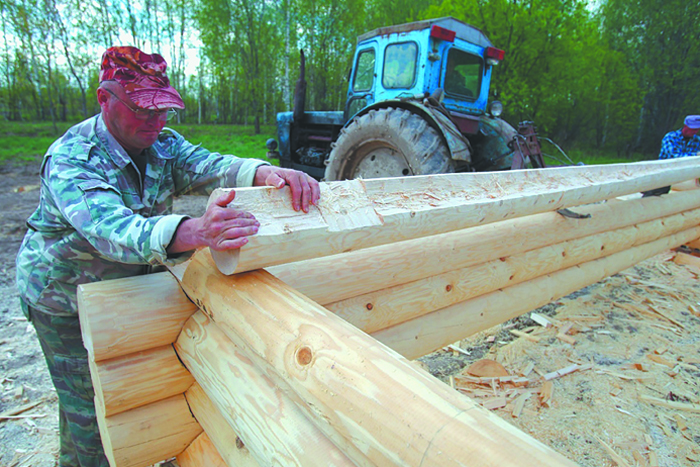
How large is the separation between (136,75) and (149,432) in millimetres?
1476

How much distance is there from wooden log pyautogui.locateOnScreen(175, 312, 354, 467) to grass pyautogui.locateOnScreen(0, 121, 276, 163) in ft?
32.8

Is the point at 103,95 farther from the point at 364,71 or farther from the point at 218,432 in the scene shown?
the point at 364,71

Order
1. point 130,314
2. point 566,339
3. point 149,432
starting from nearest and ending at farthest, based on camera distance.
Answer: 1. point 130,314
2. point 149,432
3. point 566,339

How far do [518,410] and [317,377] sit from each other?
2.08 m

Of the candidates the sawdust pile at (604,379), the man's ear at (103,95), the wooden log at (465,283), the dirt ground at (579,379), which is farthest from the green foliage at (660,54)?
the man's ear at (103,95)

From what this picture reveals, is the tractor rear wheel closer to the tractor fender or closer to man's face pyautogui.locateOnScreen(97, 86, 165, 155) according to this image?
the tractor fender

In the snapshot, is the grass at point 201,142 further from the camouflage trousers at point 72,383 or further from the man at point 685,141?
the camouflage trousers at point 72,383

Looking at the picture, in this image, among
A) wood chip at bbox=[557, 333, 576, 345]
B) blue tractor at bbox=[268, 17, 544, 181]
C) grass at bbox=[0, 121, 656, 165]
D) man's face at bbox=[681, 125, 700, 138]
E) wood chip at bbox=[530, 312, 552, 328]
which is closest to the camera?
wood chip at bbox=[557, 333, 576, 345]

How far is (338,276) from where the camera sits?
78.0 inches

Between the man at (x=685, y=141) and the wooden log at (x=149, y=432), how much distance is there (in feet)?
25.5

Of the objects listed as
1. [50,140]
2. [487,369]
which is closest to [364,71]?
[487,369]

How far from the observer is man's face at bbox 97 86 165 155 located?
166 cm

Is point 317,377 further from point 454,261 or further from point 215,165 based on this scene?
point 454,261

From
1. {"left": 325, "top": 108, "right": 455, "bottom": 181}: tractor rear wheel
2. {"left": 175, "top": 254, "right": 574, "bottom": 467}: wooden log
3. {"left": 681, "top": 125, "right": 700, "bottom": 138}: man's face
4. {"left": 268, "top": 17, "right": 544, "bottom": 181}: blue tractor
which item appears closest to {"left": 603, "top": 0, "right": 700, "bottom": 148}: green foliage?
{"left": 681, "top": 125, "right": 700, "bottom": 138}: man's face
